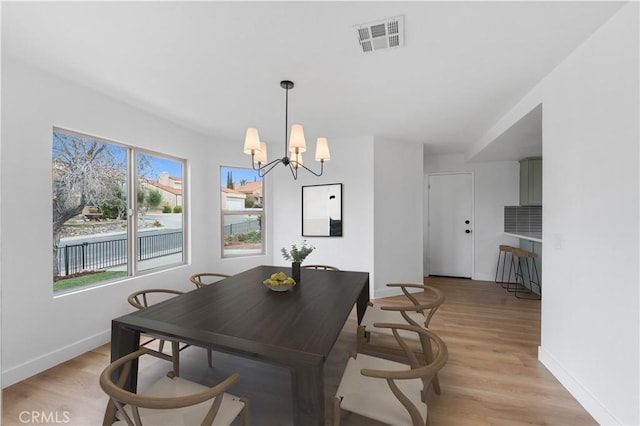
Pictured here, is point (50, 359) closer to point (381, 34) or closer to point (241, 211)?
point (241, 211)

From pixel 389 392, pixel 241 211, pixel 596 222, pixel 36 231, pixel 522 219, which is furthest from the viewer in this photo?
pixel 522 219

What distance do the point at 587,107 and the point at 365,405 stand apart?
7.66ft

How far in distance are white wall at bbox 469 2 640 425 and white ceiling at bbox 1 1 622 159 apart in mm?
268

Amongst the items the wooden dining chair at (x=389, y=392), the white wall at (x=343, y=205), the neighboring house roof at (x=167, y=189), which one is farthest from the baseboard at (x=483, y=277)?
the neighboring house roof at (x=167, y=189)

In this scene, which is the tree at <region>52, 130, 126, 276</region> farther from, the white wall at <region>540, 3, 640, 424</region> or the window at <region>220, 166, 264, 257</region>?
the white wall at <region>540, 3, 640, 424</region>

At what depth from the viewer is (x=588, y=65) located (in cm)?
175

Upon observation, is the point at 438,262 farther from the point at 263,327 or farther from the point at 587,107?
the point at 263,327

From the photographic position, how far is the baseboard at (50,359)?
1.99 m

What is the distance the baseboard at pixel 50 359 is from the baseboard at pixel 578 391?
408 cm

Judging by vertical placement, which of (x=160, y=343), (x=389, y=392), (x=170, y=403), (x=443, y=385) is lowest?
(x=443, y=385)

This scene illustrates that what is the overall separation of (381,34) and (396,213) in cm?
295

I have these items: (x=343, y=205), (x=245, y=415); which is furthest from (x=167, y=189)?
(x=245, y=415)

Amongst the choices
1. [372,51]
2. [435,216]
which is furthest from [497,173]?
[372,51]

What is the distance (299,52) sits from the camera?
6.23 ft
